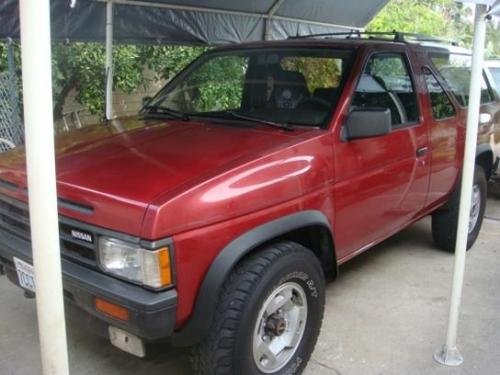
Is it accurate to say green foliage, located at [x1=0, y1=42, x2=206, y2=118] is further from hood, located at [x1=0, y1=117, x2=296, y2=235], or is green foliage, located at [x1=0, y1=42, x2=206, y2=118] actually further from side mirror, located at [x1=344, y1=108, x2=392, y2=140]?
side mirror, located at [x1=344, y1=108, x2=392, y2=140]

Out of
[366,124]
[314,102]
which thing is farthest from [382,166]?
[314,102]

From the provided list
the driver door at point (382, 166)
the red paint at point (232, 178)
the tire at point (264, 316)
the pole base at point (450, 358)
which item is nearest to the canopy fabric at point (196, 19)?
the red paint at point (232, 178)

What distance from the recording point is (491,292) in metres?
4.33

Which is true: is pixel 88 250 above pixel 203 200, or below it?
below

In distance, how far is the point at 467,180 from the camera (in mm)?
3018

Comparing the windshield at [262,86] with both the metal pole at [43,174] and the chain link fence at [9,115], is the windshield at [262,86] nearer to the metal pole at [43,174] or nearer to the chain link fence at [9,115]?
the metal pole at [43,174]

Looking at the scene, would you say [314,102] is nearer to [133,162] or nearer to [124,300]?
[133,162]

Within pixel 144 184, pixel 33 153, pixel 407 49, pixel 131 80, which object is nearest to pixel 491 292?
pixel 407 49

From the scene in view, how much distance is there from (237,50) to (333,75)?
3.10ft

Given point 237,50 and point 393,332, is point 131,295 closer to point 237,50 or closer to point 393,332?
point 393,332

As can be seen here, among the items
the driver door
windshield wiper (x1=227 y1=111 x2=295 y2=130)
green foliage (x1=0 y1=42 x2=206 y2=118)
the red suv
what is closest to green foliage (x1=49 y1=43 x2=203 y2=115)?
green foliage (x1=0 y1=42 x2=206 y2=118)

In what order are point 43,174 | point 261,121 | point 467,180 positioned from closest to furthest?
1. point 43,174
2. point 467,180
3. point 261,121

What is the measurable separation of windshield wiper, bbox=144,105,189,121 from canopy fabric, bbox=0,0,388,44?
6.36 ft

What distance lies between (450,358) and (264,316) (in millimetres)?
1219
